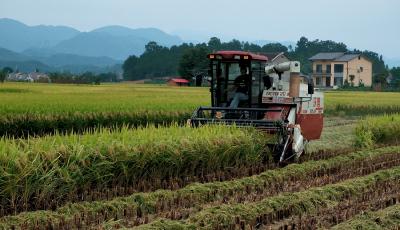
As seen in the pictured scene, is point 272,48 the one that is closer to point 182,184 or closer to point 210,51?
point 210,51

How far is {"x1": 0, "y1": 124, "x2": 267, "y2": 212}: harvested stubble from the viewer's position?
5224 mm

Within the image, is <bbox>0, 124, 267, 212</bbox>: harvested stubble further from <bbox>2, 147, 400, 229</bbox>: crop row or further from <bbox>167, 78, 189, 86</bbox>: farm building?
<bbox>167, 78, 189, 86</bbox>: farm building

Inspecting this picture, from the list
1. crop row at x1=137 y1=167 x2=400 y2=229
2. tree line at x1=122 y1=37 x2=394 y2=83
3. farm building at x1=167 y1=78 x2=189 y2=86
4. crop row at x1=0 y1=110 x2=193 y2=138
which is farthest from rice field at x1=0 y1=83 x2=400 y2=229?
tree line at x1=122 y1=37 x2=394 y2=83

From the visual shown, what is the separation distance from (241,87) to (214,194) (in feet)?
14.3

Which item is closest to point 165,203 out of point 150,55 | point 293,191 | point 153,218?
point 153,218

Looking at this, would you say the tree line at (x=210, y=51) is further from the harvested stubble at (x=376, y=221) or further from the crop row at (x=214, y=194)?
the harvested stubble at (x=376, y=221)

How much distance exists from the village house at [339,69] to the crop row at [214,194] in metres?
66.5

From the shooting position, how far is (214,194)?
231 inches

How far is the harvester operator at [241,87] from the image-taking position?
31.7 ft

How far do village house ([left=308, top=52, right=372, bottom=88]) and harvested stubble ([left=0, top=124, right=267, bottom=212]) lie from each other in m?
67.1

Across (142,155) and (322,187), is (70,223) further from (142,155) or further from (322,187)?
(322,187)

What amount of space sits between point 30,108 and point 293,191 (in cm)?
1018

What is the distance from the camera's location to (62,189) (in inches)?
215

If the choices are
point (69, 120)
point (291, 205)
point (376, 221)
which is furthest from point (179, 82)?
point (376, 221)
